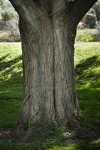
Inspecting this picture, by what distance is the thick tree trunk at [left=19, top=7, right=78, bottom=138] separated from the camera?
387 inches

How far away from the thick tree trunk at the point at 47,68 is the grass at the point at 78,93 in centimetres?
46

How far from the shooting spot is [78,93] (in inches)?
676

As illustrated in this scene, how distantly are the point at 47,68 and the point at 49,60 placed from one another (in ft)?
0.69

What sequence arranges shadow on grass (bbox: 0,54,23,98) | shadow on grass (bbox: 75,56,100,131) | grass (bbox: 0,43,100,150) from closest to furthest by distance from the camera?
grass (bbox: 0,43,100,150) → shadow on grass (bbox: 75,56,100,131) → shadow on grass (bbox: 0,54,23,98)

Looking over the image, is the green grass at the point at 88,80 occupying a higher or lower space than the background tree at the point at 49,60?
lower

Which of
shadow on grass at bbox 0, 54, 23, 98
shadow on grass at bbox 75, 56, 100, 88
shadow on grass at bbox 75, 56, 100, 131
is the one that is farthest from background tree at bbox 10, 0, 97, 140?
shadow on grass at bbox 75, 56, 100, 88

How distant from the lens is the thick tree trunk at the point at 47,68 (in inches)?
387

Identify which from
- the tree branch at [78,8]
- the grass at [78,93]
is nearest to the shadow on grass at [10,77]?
the grass at [78,93]

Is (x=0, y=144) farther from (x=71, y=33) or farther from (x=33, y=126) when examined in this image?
(x=71, y=33)

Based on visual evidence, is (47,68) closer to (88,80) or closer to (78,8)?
(78,8)

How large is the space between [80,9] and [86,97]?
676cm

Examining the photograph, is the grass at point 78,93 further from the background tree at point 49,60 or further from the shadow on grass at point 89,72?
the background tree at point 49,60

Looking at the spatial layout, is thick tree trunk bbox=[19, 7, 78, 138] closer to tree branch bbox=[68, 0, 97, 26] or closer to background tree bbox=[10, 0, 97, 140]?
background tree bbox=[10, 0, 97, 140]

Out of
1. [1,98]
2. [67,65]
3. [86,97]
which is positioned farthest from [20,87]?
[67,65]
